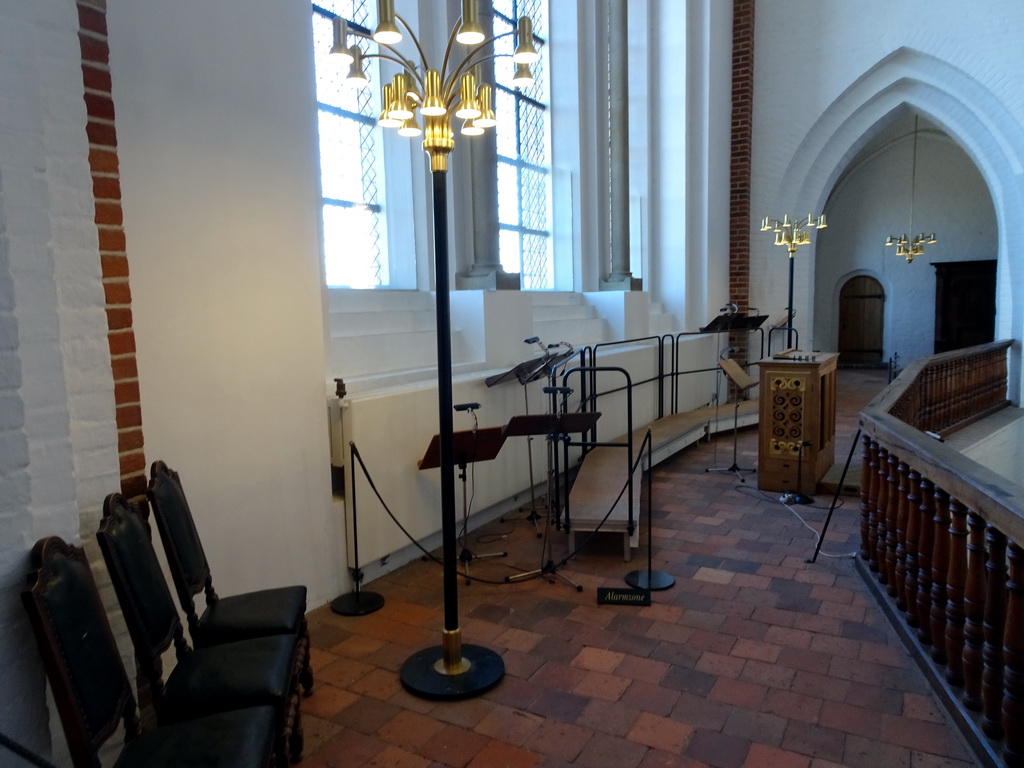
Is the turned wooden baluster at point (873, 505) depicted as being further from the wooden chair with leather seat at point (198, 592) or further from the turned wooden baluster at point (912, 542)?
the wooden chair with leather seat at point (198, 592)

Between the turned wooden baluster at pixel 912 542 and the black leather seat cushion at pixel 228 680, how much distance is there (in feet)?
8.28

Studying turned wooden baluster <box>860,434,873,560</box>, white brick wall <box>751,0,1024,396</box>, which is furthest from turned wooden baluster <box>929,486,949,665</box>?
white brick wall <box>751,0,1024,396</box>

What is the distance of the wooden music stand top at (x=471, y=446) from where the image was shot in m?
3.81

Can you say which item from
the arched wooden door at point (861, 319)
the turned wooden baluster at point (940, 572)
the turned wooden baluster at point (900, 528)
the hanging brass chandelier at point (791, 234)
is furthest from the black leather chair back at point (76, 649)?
the arched wooden door at point (861, 319)

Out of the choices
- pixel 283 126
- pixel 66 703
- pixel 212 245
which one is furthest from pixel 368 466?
pixel 66 703

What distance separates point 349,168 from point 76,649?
161 inches

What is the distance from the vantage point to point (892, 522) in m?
3.54

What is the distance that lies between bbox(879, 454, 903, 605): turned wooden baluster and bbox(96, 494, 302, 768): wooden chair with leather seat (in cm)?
274

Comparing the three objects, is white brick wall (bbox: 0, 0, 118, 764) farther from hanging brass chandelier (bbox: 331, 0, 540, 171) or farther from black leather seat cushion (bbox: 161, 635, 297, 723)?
hanging brass chandelier (bbox: 331, 0, 540, 171)

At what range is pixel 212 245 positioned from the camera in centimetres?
318

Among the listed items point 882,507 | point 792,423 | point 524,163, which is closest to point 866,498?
point 882,507

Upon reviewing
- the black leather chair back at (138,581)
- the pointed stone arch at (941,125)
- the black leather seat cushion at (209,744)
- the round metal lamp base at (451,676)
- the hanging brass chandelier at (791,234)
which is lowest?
the round metal lamp base at (451,676)

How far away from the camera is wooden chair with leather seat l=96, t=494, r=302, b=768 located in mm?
2119

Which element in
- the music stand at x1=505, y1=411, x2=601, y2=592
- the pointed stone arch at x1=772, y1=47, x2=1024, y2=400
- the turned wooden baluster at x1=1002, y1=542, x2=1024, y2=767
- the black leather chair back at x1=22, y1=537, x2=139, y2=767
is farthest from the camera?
the pointed stone arch at x1=772, y1=47, x2=1024, y2=400
